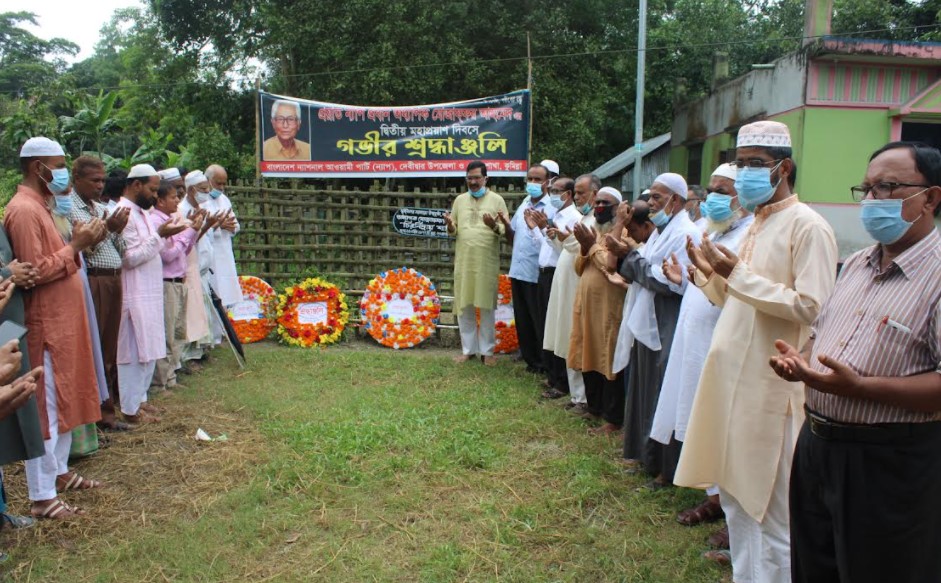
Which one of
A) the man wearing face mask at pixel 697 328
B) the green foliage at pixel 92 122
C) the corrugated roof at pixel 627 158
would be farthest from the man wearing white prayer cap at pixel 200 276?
the corrugated roof at pixel 627 158

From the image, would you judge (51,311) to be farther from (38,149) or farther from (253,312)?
(253,312)

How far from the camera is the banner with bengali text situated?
952 centimetres

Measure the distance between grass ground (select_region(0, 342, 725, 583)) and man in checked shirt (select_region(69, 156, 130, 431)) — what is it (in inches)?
22.2

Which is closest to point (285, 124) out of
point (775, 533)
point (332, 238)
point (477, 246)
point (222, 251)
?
point (332, 238)

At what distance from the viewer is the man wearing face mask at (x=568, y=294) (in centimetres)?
→ 607

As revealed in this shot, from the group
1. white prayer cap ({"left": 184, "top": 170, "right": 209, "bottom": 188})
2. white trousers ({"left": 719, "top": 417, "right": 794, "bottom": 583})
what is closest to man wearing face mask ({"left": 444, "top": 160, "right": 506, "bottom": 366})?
white prayer cap ({"left": 184, "top": 170, "right": 209, "bottom": 188})

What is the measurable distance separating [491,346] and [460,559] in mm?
4574

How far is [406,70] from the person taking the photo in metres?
14.7

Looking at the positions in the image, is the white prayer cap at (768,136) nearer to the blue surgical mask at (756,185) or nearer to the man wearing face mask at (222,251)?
the blue surgical mask at (756,185)

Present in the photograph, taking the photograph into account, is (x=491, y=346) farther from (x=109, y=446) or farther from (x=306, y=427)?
(x=109, y=446)

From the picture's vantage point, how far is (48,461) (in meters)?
3.93

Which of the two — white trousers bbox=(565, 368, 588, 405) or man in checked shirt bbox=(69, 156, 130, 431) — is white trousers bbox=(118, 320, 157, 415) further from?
white trousers bbox=(565, 368, 588, 405)

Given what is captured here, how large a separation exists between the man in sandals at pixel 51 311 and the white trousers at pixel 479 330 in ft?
14.4

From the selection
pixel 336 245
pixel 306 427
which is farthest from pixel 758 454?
pixel 336 245
